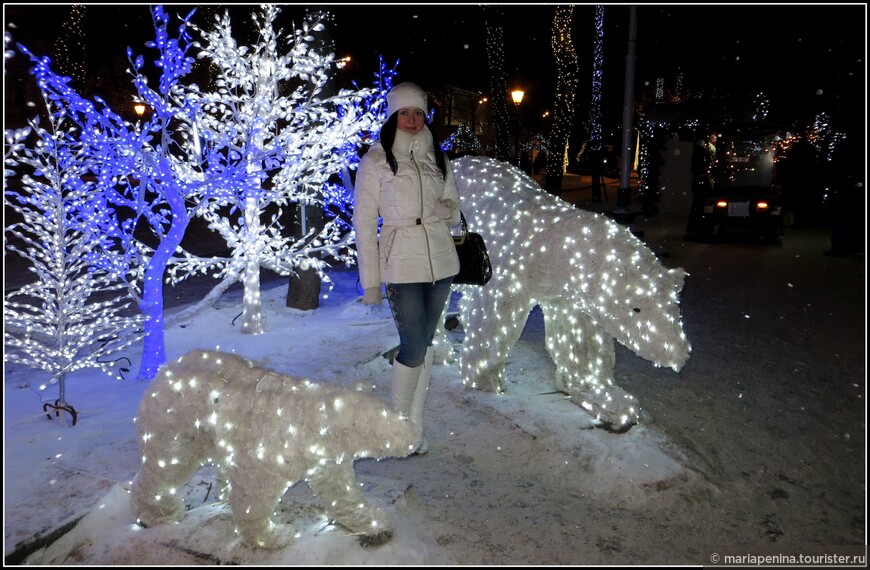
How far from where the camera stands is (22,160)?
3.79 meters

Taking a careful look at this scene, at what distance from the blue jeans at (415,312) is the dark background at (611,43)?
6078 mm

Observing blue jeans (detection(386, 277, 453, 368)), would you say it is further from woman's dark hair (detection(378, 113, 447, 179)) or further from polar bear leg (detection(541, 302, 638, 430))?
polar bear leg (detection(541, 302, 638, 430))

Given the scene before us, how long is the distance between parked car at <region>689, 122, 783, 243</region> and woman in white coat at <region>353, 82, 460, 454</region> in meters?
10.5

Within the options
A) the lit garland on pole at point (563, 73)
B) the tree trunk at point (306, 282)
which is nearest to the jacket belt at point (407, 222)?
the tree trunk at point (306, 282)

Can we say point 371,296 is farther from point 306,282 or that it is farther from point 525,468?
point 306,282

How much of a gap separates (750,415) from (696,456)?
0.97 m

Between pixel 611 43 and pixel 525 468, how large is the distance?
23.4 meters

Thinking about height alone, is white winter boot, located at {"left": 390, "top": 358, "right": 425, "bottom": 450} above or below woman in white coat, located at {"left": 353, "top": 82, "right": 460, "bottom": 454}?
below

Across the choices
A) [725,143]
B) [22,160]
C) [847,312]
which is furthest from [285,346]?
[725,143]

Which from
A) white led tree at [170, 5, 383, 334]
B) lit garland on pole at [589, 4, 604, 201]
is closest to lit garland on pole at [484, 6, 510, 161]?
lit garland on pole at [589, 4, 604, 201]

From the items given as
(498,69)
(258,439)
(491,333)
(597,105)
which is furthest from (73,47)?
(258,439)

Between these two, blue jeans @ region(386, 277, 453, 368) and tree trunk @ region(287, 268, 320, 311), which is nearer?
blue jeans @ region(386, 277, 453, 368)

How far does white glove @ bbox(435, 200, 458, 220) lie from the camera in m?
3.18

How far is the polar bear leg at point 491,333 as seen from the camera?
4230 mm
